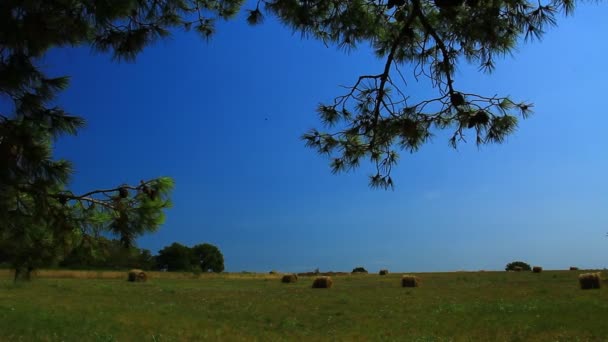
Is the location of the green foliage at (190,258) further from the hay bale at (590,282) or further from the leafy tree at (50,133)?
the leafy tree at (50,133)

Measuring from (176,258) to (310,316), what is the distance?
67.8m

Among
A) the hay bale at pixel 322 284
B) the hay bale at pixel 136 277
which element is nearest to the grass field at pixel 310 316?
the hay bale at pixel 322 284

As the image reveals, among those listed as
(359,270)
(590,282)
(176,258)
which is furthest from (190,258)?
(590,282)

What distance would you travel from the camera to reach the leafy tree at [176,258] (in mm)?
78688

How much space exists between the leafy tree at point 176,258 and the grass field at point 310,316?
58.8 metres

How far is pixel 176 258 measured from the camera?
3110 inches

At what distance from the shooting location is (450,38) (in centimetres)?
622

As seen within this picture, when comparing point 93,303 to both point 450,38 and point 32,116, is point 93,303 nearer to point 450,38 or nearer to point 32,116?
point 32,116

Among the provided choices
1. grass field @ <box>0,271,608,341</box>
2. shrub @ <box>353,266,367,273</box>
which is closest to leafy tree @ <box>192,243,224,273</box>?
shrub @ <box>353,266,367,273</box>

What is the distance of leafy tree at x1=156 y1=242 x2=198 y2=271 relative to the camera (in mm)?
78688

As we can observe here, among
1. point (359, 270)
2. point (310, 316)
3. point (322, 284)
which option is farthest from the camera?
point (359, 270)

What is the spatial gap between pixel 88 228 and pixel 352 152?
3.54 meters

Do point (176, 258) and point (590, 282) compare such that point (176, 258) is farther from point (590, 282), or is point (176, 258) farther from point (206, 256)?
point (590, 282)

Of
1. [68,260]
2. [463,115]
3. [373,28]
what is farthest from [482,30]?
[68,260]
